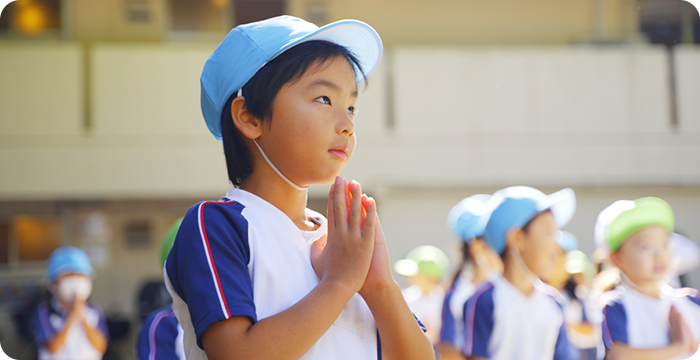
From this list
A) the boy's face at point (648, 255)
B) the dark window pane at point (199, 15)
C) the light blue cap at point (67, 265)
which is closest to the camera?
the boy's face at point (648, 255)

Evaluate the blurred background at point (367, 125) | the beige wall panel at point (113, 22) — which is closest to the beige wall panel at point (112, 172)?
the blurred background at point (367, 125)

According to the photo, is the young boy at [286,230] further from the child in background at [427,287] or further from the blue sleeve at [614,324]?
the child in background at [427,287]

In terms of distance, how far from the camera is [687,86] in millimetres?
10586

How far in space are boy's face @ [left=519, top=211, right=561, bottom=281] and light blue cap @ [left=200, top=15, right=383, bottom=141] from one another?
2.21 m

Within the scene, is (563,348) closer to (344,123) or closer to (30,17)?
(344,123)

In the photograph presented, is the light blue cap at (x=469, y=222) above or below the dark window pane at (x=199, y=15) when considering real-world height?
below

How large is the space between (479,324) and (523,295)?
279 millimetres

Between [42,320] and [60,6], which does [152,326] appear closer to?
[42,320]

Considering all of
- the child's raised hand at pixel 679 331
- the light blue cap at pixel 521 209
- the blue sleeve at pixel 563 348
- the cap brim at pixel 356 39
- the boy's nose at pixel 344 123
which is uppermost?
the cap brim at pixel 356 39

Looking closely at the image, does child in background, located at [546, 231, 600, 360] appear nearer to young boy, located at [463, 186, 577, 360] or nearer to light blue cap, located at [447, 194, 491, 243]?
light blue cap, located at [447, 194, 491, 243]

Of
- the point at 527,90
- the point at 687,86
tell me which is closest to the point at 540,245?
the point at 527,90

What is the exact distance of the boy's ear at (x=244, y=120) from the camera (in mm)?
1320

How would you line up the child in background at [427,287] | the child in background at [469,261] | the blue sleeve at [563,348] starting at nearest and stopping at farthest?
the blue sleeve at [563,348], the child in background at [469,261], the child in background at [427,287]

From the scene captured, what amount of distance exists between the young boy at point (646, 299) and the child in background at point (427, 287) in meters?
3.49
